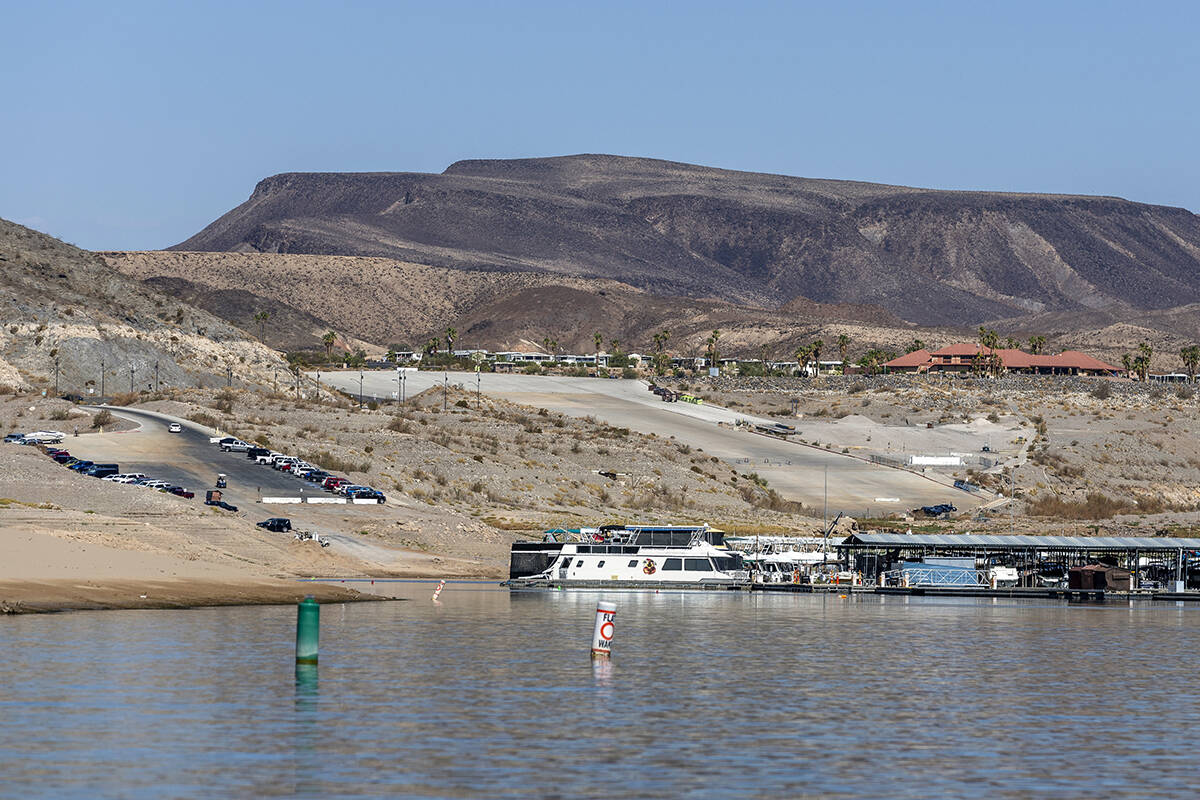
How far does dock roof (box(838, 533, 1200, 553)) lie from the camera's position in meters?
110

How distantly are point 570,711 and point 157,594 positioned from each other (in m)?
35.1

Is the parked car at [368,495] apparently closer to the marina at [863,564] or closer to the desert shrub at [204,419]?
the marina at [863,564]

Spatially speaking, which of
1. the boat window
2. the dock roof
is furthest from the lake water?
the dock roof

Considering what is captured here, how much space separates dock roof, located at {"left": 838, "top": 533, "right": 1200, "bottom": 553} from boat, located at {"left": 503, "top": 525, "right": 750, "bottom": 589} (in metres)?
9.99

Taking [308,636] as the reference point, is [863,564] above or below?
above

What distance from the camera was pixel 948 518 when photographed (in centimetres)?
14575

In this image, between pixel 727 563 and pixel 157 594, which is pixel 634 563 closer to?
pixel 727 563

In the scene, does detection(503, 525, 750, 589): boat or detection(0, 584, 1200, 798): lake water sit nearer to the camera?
detection(0, 584, 1200, 798): lake water

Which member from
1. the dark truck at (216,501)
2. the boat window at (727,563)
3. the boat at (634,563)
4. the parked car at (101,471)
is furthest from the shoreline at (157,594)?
the parked car at (101,471)

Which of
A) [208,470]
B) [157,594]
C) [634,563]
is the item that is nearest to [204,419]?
[208,470]

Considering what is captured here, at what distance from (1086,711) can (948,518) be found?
336ft

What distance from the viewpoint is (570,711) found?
1651 inches

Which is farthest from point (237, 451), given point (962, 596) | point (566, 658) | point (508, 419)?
point (566, 658)

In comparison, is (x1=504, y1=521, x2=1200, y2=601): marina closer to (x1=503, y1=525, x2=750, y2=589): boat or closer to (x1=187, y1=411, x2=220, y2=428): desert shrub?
(x1=503, y1=525, x2=750, y2=589): boat
